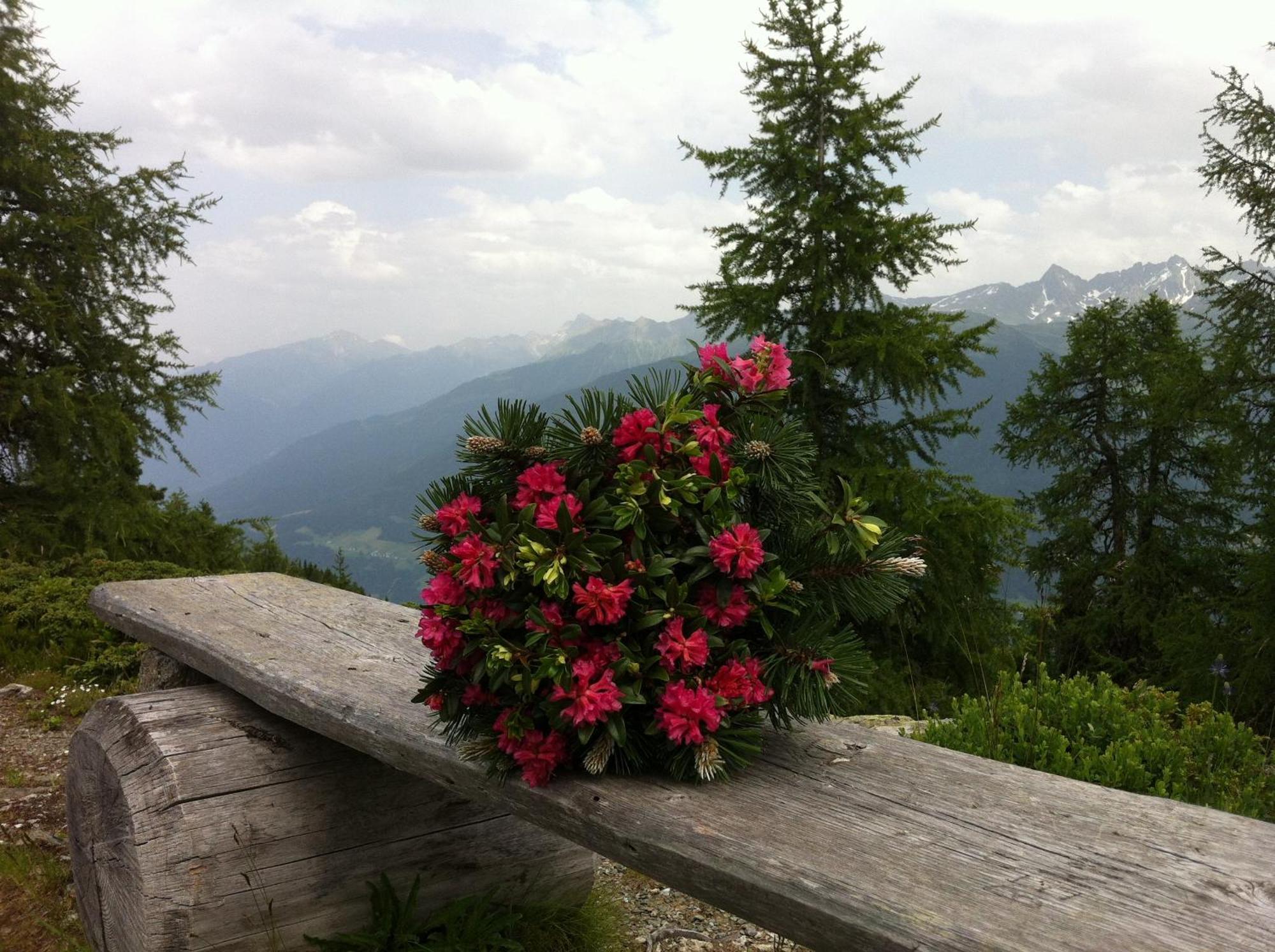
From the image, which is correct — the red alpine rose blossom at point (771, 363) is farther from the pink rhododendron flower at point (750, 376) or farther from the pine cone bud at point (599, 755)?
the pine cone bud at point (599, 755)

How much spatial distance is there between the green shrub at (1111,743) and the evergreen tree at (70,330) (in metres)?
11.6

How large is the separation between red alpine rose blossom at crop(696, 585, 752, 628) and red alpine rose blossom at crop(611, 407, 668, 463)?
0.35m

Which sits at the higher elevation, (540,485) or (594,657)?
(540,485)

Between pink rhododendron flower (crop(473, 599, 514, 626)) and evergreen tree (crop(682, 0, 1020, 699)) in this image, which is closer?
pink rhododendron flower (crop(473, 599, 514, 626))

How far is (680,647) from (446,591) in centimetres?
56

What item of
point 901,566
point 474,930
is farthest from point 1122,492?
point 901,566

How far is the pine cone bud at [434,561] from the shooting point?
1.99 m

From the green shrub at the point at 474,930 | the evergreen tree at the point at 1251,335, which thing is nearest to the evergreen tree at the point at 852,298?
the evergreen tree at the point at 1251,335

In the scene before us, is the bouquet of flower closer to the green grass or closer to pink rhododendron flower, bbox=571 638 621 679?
pink rhododendron flower, bbox=571 638 621 679

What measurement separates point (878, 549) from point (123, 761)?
2.80 m

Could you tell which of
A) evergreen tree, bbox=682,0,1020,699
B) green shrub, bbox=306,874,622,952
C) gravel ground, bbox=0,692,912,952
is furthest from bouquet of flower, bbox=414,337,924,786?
evergreen tree, bbox=682,0,1020,699

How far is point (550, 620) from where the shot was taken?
1823 millimetres

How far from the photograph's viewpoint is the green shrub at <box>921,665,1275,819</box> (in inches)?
139

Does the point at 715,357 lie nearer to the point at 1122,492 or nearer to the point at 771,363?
the point at 771,363
